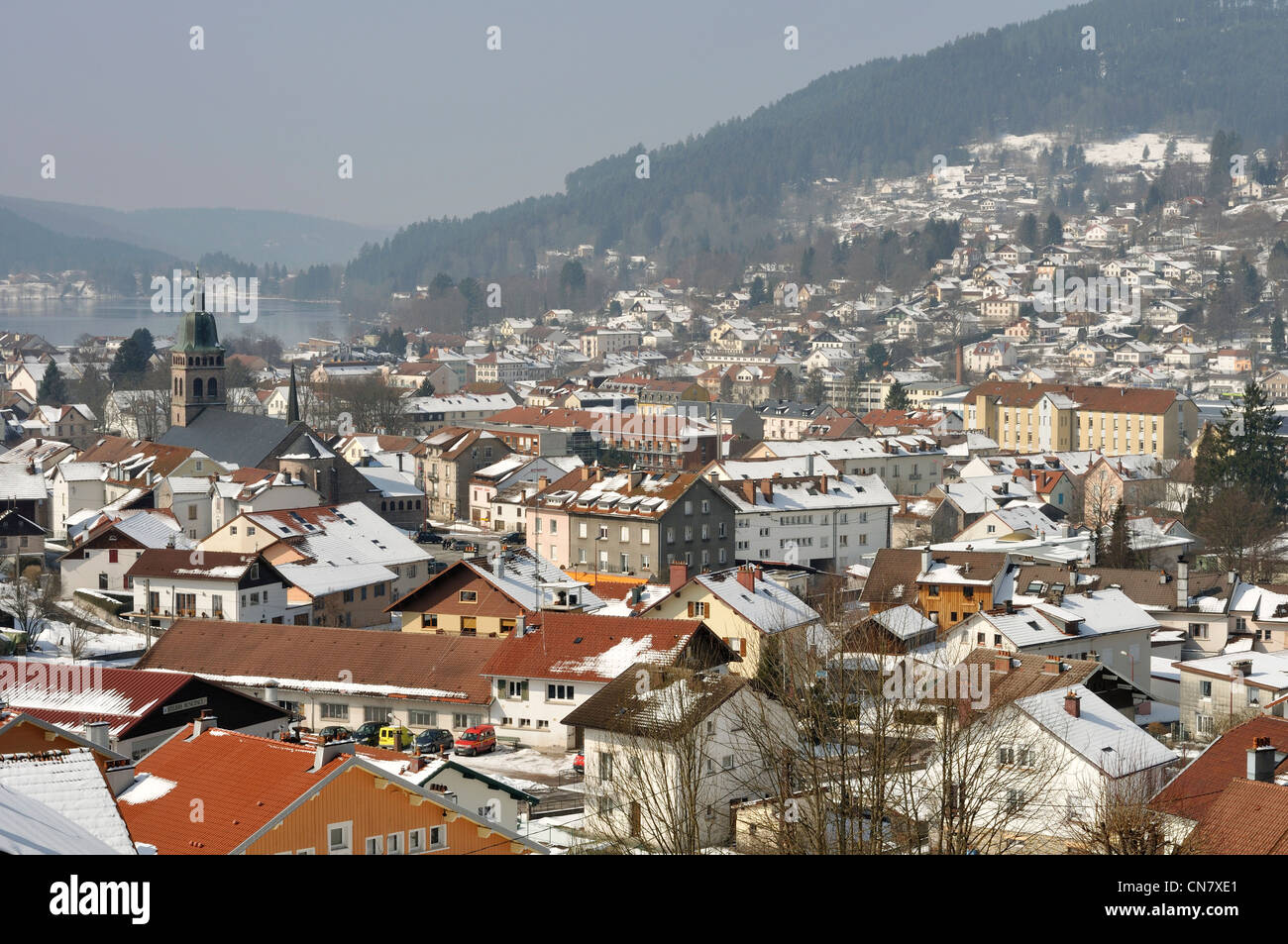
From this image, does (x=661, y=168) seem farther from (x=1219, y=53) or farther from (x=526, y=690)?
(x=526, y=690)

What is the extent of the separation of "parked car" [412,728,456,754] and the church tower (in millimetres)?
25009

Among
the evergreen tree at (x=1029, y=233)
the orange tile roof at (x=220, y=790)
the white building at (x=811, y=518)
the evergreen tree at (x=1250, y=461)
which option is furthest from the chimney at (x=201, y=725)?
the evergreen tree at (x=1029, y=233)

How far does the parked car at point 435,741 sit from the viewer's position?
18.1 m

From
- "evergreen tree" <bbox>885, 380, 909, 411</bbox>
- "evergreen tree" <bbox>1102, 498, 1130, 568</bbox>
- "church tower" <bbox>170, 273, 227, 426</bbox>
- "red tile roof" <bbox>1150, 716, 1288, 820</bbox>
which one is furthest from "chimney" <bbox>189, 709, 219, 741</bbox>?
"evergreen tree" <bbox>885, 380, 909, 411</bbox>

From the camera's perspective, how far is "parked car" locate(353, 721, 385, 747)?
59.8ft

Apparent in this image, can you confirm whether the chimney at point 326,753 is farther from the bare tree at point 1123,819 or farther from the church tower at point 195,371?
the church tower at point 195,371

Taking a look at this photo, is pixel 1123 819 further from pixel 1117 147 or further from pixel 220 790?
pixel 1117 147

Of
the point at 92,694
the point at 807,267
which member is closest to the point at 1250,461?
the point at 92,694

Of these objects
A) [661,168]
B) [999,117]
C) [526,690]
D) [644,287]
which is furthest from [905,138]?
[526,690]

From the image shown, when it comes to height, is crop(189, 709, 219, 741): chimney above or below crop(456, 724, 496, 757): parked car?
above

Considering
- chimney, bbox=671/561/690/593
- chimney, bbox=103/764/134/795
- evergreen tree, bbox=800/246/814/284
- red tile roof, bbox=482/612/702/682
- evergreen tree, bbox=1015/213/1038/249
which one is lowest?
red tile roof, bbox=482/612/702/682

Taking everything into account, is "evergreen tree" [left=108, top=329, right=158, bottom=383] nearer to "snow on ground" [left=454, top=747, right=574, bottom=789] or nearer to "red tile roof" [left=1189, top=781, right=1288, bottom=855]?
"snow on ground" [left=454, top=747, right=574, bottom=789]

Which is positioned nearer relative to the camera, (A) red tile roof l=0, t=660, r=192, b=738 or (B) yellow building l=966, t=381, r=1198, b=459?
(A) red tile roof l=0, t=660, r=192, b=738
